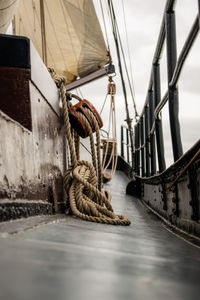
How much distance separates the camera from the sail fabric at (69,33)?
8.43 meters

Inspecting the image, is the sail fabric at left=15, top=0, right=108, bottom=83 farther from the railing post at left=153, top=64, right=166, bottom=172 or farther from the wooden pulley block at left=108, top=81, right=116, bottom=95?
the railing post at left=153, top=64, right=166, bottom=172

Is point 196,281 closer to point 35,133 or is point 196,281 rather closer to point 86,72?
point 35,133

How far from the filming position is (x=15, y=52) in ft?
6.10

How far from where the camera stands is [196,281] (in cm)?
67

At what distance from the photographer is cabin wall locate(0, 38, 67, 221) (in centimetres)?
138

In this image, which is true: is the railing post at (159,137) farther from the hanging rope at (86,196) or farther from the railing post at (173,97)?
the hanging rope at (86,196)

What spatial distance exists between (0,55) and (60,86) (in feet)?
2.82

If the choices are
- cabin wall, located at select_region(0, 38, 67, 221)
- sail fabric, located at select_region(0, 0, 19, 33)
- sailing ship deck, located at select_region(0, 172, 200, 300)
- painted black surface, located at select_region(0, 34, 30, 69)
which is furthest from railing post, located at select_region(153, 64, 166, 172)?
sailing ship deck, located at select_region(0, 172, 200, 300)

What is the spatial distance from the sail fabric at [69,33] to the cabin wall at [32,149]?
6.37 metres

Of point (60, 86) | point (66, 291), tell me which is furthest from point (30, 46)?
point (66, 291)

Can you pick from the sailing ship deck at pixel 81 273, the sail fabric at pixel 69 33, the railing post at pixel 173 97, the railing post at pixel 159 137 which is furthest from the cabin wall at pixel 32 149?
the sail fabric at pixel 69 33

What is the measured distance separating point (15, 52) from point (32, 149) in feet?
1.65

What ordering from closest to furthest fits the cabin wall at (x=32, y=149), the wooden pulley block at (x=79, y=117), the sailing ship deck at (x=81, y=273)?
the sailing ship deck at (x=81, y=273) < the cabin wall at (x=32, y=149) < the wooden pulley block at (x=79, y=117)

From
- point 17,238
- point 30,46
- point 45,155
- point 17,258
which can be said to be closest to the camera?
point 17,258
